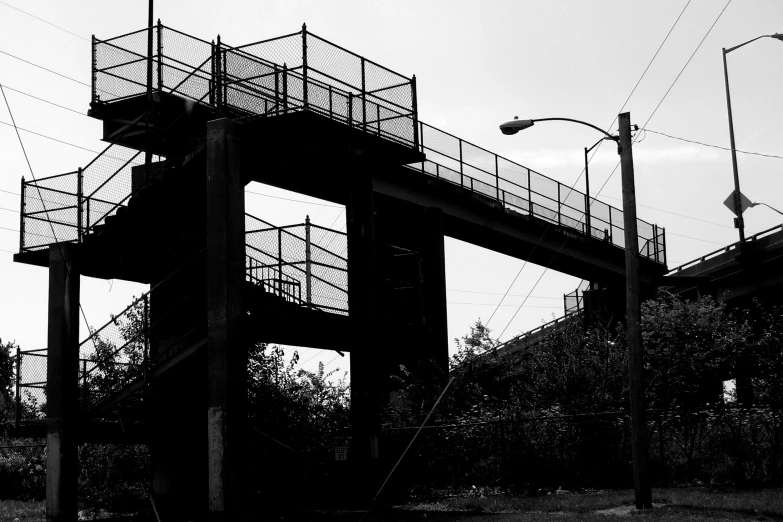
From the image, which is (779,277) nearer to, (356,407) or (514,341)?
(514,341)

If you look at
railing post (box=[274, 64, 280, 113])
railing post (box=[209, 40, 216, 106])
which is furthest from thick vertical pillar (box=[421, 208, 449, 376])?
railing post (box=[209, 40, 216, 106])

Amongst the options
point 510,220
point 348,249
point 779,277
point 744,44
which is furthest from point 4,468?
point 744,44

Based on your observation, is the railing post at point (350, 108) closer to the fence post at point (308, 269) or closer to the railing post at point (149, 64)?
the fence post at point (308, 269)

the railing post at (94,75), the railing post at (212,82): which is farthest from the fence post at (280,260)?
the railing post at (94,75)

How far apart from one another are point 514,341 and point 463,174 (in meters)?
13.6

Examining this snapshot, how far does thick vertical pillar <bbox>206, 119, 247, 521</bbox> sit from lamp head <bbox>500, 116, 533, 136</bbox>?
604 centimetres

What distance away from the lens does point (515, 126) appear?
22.6 m

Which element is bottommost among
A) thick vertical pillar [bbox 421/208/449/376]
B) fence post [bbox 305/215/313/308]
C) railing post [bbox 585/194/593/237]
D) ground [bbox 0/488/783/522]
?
ground [bbox 0/488/783/522]

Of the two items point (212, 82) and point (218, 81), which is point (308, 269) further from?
point (212, 82)

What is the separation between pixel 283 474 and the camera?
24.9 metres

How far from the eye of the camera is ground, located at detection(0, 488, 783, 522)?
59.4ft

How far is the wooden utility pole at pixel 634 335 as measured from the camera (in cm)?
1958

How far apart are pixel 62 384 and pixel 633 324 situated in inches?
531

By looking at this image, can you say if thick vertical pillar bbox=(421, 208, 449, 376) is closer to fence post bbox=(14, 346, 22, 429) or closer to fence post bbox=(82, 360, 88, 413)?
fence post bbox=(82, 360, 88, 413)
